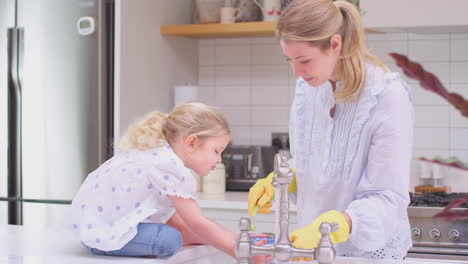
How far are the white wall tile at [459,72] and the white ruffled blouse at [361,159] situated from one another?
163cm

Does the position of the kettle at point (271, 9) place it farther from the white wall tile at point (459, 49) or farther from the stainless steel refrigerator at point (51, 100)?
the white wall tile at point (459, 49)

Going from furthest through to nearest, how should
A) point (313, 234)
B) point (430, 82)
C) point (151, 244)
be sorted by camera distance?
1. point (151, 244)
2. point (313, 234)
3. point (430, 82)

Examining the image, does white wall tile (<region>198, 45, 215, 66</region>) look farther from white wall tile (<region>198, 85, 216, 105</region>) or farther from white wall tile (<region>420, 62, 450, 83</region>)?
white wall tile (<region>420, 62, 450, 83</region>)

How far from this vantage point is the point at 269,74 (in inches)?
143

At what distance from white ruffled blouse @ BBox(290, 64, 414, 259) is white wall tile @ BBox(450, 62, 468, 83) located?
1.63 metres

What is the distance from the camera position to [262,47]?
365 centimetres

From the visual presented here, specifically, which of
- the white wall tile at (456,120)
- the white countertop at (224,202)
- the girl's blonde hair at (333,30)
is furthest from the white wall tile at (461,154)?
the girl's blonde hair at (333,30)

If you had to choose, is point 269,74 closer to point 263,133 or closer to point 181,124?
point 263,133

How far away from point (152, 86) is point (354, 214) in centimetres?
196

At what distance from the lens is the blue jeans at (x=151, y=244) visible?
1582 millimetres

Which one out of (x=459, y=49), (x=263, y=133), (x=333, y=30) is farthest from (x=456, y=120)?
(x=333, y=30)

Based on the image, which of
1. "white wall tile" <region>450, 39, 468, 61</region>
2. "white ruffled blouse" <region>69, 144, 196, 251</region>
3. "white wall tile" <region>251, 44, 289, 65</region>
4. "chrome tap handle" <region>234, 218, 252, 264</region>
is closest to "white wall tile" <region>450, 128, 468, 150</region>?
"white wall tile" <region>450, 39, 468, 61</region>

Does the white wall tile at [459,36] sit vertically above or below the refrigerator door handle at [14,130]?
above

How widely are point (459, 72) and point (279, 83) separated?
85 centimetres
